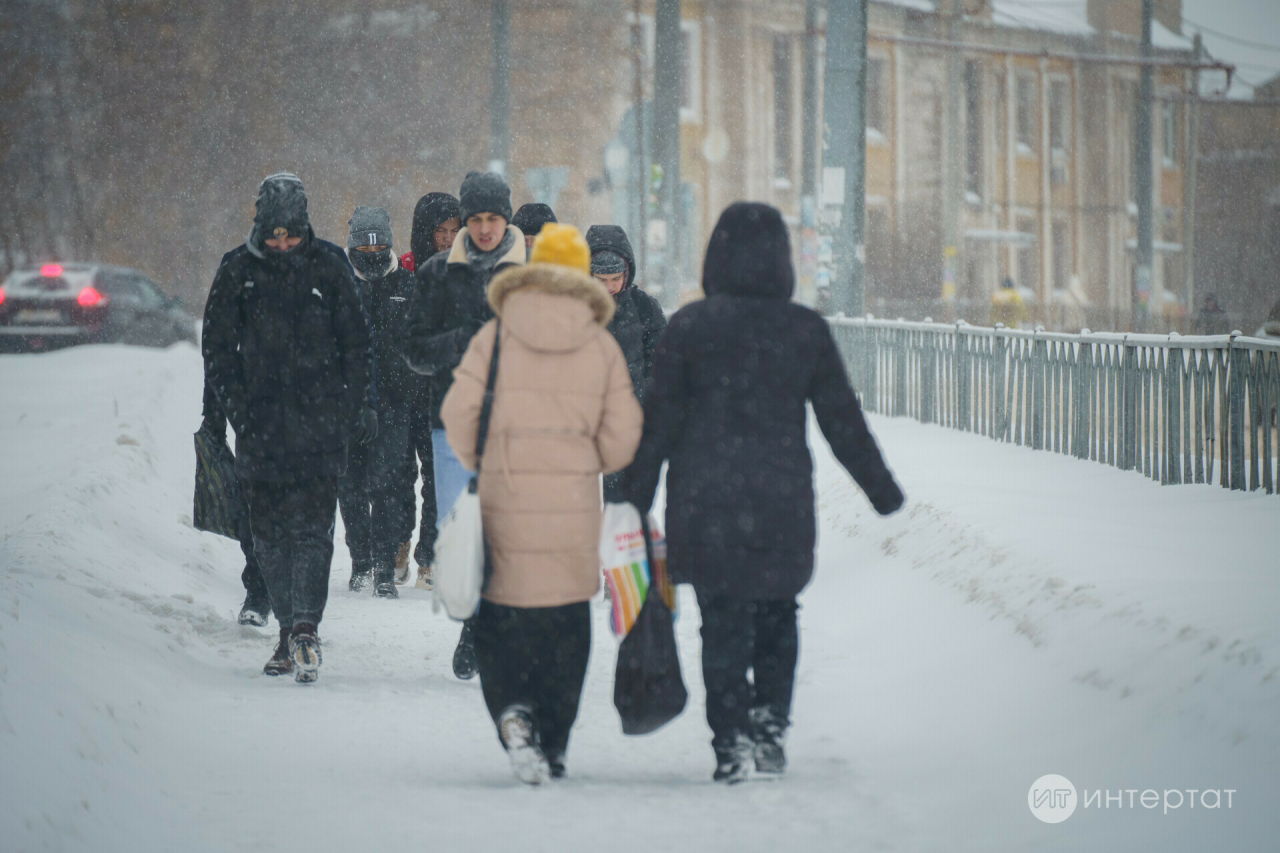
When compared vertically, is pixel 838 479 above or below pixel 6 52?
below

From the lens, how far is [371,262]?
696 cm

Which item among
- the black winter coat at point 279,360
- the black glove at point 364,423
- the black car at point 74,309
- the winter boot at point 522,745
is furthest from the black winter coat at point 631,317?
the black car at point 74,309

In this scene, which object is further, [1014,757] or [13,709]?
[1014,757]

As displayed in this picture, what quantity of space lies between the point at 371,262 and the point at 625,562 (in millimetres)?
3456

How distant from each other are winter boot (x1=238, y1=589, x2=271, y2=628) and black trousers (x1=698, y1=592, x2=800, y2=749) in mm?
2789

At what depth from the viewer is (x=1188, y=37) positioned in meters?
44.3

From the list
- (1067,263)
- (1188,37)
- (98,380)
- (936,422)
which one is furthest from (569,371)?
(1188,37)

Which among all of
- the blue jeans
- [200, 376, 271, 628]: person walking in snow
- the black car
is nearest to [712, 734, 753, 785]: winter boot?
the blue jeans

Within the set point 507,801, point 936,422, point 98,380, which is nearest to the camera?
point 507,801

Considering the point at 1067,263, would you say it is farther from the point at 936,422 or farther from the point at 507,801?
the point at 507,801

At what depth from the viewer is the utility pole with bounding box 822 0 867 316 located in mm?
13609

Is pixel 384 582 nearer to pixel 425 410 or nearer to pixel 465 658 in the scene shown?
pixel 425 410

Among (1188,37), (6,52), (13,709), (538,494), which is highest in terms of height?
(1188,37)

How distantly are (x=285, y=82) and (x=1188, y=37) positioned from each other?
92.4 feet
